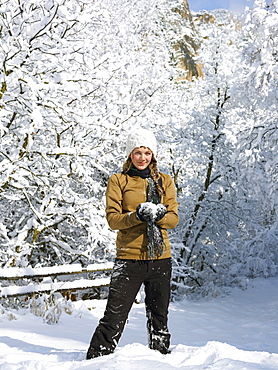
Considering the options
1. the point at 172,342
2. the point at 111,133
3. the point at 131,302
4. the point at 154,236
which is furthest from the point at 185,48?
the point at 131,302

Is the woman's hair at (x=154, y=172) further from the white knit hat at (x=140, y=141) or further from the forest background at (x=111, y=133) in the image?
the forest background at (x=111, y=133)

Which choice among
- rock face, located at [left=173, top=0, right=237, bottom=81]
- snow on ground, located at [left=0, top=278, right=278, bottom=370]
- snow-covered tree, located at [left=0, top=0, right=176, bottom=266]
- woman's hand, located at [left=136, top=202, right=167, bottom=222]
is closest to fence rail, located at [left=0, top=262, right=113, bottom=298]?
snow on ground, located at [left=0, top=278, right=278, bottom=370]

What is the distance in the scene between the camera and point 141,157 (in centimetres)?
296

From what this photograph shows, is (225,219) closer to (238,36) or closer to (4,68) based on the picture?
(238,36)

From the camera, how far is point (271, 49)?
25.6ft

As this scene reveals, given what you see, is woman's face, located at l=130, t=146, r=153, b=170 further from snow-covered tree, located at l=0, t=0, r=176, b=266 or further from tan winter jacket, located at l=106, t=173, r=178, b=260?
snow-covered tree, located at l=0, t=0, r=176, b=266

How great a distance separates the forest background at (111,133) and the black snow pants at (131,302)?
2275 mm

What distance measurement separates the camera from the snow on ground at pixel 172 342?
2.52 m

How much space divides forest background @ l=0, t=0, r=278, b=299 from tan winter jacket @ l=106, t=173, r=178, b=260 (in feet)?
6.11

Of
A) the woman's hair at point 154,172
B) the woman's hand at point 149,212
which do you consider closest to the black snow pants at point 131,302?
the woman's hand at point 149,212

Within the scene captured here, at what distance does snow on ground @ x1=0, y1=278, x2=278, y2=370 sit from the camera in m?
2.52

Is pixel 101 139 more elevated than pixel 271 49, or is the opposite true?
pixel 271 49

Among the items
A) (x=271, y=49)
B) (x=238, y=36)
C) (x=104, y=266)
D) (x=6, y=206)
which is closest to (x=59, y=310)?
(x=104, y=266)

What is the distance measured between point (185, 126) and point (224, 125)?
124cm
